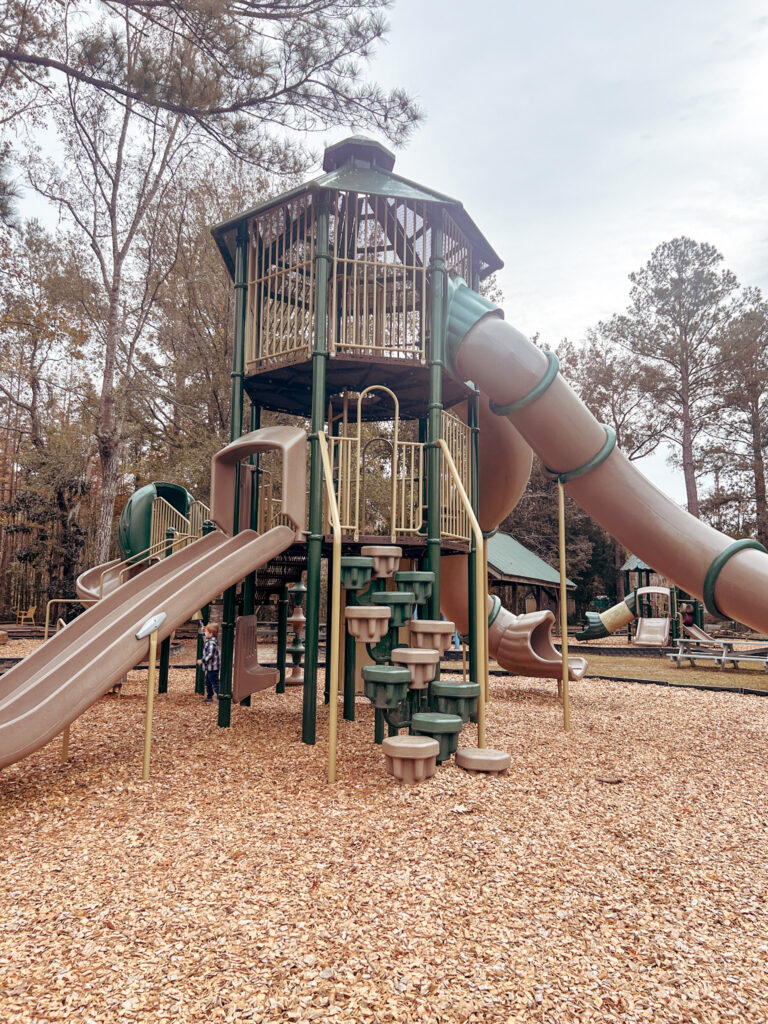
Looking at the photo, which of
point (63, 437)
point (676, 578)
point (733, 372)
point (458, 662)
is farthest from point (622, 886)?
point (733, 372)

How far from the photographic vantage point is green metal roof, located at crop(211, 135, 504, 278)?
255 inches

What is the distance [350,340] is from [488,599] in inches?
169

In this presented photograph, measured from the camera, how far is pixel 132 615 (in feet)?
17.9

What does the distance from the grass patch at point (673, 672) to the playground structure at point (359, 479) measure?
20.5 ft

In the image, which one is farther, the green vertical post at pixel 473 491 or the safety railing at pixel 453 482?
the green vertical post at pixel 473 491

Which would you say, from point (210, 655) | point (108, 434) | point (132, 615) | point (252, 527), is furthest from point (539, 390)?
point (108, 434)

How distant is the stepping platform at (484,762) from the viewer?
5059mm

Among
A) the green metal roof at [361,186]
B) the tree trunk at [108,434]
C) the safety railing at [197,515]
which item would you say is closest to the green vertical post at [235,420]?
the green metal roof at [361,186]

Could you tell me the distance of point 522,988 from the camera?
7.89 feet

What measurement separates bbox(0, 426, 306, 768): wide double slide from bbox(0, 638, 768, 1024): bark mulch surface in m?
0.59

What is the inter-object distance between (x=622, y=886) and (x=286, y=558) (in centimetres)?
484

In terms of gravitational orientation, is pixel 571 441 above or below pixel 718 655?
above

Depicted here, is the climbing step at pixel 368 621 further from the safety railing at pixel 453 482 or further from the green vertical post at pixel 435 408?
the safety railing at pixel 453 482

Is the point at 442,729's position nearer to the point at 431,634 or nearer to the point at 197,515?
the point at 431,634
